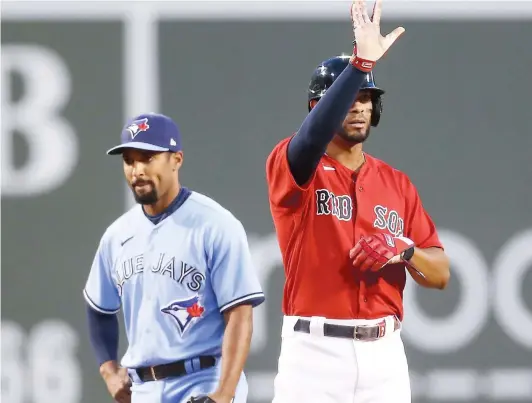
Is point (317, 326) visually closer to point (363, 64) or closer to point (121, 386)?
point (121, 386)

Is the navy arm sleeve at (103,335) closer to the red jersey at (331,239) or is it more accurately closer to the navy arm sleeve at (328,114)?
the red jersey at (331,239)

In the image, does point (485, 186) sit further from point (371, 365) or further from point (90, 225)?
point (371, 365)

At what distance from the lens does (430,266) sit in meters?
3.66

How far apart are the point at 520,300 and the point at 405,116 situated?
3.94ft

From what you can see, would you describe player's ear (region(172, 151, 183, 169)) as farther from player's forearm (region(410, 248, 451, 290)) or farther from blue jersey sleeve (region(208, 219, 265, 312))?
player's forearm (region(410, 248, 451, 290))

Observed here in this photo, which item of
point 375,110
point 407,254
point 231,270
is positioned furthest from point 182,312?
point 375,110

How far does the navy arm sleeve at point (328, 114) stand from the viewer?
3.22m

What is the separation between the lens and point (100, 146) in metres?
6.15

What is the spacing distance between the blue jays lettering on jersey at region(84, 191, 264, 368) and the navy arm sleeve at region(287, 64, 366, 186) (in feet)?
1.57

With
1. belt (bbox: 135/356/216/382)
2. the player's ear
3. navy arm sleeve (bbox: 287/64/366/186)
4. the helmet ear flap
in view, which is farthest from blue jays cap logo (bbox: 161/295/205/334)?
the helmet ear flap

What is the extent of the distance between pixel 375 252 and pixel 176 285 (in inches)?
25.5

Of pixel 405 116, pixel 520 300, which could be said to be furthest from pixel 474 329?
pixel 405 116

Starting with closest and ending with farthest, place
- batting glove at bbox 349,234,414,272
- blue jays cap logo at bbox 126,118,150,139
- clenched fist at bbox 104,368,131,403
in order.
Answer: batting glove at bbox 349,234,414,272 < blue jays cap logo at bbox 126,118,150,139 < clenched fist at bbox 104,368,131,403

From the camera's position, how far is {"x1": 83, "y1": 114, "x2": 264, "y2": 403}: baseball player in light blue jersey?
354cm
